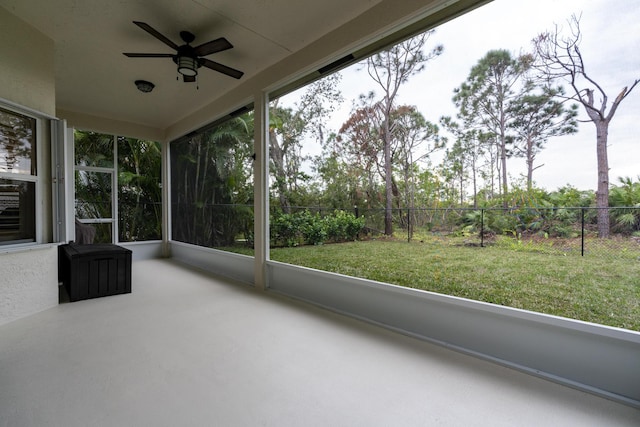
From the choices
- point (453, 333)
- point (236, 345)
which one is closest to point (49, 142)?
point (236, 345)

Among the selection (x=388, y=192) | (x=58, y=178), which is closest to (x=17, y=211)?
(x=58, y=178)

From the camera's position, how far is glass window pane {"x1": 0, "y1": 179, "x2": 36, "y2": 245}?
2.88 metres

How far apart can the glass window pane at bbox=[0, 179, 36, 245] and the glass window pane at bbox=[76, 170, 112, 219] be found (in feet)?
10.3

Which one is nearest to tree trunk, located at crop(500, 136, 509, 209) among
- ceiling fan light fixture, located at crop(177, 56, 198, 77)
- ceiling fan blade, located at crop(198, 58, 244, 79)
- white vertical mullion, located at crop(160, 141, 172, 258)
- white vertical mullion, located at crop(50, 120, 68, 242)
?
ceiling fan blade, located at crop(198, 58, 244, 79)

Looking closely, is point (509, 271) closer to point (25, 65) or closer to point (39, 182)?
point (39, 182)

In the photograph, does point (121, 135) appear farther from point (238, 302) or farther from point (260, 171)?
point (238, 302)

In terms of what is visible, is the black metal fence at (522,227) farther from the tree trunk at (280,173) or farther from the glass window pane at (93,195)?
the glass window pane at (93,195)

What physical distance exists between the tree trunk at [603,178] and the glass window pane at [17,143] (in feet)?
18.2

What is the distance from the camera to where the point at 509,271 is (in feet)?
11.2

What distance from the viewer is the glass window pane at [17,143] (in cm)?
286

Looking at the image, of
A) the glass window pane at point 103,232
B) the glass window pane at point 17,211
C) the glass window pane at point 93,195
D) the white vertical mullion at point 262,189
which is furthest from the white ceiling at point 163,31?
the glass window pane at point 103,232

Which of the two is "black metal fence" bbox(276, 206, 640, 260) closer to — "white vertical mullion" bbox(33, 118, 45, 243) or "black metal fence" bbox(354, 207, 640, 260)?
"black metal fence" bbox(354, 207, 640, 260)

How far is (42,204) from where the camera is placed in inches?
126

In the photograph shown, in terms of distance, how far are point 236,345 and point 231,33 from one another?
317 cm
